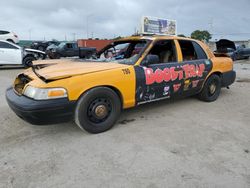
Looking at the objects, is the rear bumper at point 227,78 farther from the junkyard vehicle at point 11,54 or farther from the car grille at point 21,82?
the junkyard vehicle at point 11,54

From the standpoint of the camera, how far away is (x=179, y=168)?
2.58 metres

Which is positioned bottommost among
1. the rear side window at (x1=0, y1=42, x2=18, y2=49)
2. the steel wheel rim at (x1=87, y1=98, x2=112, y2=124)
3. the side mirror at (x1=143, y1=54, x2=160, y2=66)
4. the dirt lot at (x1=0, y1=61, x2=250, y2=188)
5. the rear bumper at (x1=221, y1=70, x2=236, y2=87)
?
the dirt lot at (x1=0, y1=61, x2=250, y2=188)

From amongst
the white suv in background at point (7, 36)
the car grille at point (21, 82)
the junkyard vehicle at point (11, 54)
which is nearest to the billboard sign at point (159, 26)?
the car grille at point (21, 82)

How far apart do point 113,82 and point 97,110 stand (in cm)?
50

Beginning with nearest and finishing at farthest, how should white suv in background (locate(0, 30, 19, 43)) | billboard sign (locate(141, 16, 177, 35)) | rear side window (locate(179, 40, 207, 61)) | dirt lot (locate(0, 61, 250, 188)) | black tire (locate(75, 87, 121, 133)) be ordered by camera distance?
dirt lot (locate(0, 61, 250, 188)) → black tire (locate(75, 87, 121, 133)) → rear side window (locate(179, 40, 207, 61)) → billboard sign (locate(141, 16, 177, 35)) → white suv in background (locate(0, 30, 19, 43))

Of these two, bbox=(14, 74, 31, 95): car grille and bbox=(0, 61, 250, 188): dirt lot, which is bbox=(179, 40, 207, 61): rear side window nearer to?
bbox=(0, 61, 250, 188): dirt lot

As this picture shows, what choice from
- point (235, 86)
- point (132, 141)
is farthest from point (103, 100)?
point (235, 86)

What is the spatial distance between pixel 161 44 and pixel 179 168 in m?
2.63

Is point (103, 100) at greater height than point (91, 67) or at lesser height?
lesser

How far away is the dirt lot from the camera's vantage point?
2381 millimetres

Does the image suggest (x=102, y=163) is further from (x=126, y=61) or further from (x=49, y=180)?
(x=126, y=61)

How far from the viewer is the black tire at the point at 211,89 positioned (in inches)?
202

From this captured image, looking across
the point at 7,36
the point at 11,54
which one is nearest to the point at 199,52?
the point at 11,54

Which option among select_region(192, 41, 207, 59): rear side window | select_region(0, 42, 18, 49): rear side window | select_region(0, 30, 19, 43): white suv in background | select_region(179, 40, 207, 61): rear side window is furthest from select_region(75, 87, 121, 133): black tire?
select_region(0, 30, 19, 43): white suv in background
